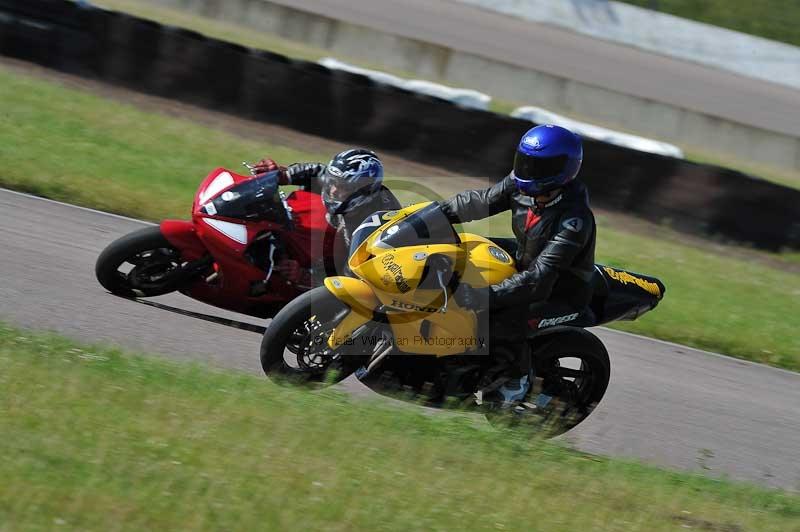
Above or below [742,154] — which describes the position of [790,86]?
above

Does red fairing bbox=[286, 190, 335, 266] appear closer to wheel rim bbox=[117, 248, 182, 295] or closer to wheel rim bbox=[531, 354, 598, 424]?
wheel rim bbox=[117, 248, 182, 295]

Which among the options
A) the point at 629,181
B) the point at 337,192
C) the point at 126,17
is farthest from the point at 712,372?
the point at 126,17

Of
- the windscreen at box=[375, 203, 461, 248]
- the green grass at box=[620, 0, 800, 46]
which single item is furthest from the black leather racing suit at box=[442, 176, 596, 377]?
the green grass at box=[620, 0, 800, 46]

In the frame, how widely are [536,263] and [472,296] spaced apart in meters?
0.43

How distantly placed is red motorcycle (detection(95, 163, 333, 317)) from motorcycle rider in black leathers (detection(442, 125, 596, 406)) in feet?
3.79

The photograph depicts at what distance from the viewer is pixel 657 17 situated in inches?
1140

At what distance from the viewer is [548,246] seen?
5.99 m

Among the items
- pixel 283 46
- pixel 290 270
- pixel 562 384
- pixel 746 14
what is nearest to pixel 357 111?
pixel 283 46

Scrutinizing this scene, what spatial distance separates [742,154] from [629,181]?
20.4 feet

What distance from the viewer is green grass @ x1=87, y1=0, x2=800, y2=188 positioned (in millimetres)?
18797

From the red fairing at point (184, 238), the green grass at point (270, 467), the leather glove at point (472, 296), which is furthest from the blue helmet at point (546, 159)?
the red fairing at point (184, 238)

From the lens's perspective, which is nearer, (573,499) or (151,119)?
(573,499)

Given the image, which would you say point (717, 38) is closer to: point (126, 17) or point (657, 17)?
point (657, 17)

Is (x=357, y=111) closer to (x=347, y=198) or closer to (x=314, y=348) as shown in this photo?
(x=347, y=198)
